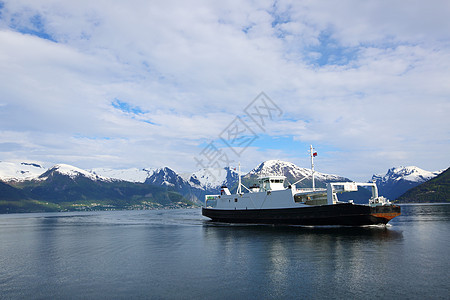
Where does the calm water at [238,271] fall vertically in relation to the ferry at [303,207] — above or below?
below

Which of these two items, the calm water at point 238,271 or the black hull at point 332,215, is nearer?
the calm water at point 238,271

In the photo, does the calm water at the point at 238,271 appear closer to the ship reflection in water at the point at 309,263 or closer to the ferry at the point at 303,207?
the ship reflection in water at the point at 309,263

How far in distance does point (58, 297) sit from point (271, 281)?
675 inches

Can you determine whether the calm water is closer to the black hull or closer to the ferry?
the black hull

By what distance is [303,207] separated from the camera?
66.6m

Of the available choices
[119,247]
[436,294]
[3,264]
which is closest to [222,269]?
[436,294]

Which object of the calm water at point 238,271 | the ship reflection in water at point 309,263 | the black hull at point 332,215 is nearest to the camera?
the calm water at point 238,271

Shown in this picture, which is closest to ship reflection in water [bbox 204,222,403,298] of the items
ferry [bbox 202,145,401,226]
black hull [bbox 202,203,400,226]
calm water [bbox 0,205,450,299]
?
calm water [bbox 0,205,450,299]

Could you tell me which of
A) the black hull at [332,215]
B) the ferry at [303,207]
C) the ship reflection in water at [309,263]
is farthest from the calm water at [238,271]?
the ferry at [303,207]

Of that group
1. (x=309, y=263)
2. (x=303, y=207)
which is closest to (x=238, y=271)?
(x=309, y=263)

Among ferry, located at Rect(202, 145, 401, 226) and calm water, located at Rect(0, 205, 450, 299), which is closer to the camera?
calm water, located at Rect(0, 205, 450, 299)

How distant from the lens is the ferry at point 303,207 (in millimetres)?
61062

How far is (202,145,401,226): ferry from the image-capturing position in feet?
200

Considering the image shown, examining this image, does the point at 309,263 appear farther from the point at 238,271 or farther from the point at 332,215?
the point at 332,215
